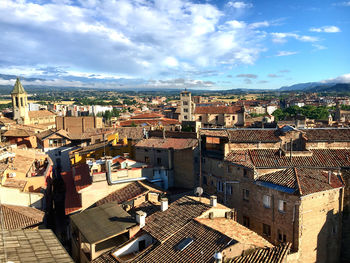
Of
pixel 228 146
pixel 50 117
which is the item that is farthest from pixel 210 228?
pixel 50 117

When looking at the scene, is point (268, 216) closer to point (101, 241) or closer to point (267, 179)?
point (267, 179)

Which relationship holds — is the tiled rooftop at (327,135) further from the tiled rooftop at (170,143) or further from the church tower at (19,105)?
the church tower at (19,105)

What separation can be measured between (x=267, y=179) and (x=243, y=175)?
1879 mm

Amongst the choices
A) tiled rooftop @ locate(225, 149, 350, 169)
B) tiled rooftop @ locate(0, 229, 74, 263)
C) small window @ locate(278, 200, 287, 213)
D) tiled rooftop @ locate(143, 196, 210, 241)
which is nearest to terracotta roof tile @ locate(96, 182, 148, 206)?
tiled rooftop @ locate(143, 196, 210, 241)

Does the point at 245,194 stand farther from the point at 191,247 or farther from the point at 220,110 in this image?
the point at 220,110

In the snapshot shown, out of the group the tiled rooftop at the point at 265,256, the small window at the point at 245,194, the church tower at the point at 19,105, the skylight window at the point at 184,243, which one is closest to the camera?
the tiled rooftop at the point at 265,256

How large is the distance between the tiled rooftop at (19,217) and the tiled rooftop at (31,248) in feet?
22.6

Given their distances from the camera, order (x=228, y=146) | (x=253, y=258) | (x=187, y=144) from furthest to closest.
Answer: (x=187, y=144) < (x=228, y=146) < (x=253, y=258)

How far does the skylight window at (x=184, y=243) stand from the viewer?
46.3 feet

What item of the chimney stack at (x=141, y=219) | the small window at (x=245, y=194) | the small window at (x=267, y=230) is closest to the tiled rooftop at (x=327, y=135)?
the small window at (x=245, y=194)

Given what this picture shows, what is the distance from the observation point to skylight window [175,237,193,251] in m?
14.1

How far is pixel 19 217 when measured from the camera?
63.3ft

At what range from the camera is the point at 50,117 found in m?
93.2

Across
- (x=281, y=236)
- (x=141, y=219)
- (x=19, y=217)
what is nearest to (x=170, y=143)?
(x=141, y=219)
